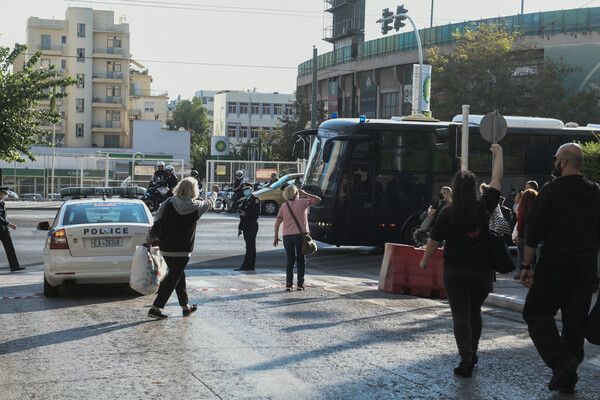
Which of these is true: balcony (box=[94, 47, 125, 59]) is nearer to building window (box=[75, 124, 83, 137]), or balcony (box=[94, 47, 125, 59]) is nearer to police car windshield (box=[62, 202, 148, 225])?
building window (box=[75, 124, 83, 137])

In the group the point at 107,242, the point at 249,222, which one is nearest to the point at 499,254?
the point at 107,242

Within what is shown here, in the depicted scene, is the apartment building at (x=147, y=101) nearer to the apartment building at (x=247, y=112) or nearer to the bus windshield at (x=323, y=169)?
the apartment building at (x=247, y=112)

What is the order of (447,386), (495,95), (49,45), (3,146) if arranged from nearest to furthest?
(447,386)
(3,146)
(495,95)
(49,45)

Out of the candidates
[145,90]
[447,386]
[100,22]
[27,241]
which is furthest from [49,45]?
[447,386]

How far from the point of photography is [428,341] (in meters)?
8.51

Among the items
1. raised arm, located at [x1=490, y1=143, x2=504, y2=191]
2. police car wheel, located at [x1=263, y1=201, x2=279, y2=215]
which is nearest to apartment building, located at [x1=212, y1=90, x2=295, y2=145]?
police car wheel, located at [x1=263, y1=201, x2=279, y2=215]

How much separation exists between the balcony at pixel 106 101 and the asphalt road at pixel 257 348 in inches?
3228

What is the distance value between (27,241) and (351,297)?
39.7ft

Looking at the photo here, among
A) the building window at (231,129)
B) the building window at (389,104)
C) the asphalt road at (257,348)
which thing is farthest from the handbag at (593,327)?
the building window at (231,129)

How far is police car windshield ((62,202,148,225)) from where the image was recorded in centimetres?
1198

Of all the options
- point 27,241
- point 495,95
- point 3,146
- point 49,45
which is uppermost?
point 49,45

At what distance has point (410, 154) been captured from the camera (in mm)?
19891

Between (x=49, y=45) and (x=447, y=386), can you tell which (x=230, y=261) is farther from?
(x=49, y=45)

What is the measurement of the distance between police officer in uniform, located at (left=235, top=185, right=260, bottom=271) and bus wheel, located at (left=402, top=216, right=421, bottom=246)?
467cm
